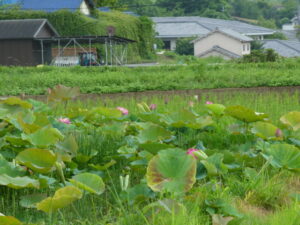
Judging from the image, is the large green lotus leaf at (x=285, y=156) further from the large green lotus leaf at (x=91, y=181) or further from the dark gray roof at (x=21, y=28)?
the dark gray roof at (x=21, y=28)

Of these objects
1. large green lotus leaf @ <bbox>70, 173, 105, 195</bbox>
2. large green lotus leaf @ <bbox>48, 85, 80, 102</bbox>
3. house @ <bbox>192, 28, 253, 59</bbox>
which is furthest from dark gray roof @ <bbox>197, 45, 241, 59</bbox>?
large green lotus leaf @ <bbox>70, 173, 105, 195</bbox>

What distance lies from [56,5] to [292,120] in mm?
33674

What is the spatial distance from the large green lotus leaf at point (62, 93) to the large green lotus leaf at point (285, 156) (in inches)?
49.4

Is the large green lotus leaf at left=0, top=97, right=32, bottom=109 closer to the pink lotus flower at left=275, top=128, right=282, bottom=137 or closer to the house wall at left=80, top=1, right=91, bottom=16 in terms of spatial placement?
the pink lotus flower at left=275, top=128, right=282, bottom=137

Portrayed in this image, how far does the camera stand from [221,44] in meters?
44.4

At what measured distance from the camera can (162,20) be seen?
59188 millimetres

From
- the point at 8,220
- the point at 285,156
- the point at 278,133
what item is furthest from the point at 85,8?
the point at 8,220

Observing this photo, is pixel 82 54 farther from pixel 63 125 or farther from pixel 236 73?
pixel 63 125

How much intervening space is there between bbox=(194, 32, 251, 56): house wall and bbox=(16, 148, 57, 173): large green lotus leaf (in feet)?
136

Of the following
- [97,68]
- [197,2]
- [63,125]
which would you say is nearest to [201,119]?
[63,125]

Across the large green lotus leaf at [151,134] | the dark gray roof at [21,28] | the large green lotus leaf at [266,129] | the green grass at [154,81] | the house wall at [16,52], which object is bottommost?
the house wall at [16,52]

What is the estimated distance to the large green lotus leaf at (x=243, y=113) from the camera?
9.43 ft

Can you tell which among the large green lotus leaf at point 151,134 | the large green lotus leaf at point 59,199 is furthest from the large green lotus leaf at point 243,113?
the large green lotus leaf at point 59,199

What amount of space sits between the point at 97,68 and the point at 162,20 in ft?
149
